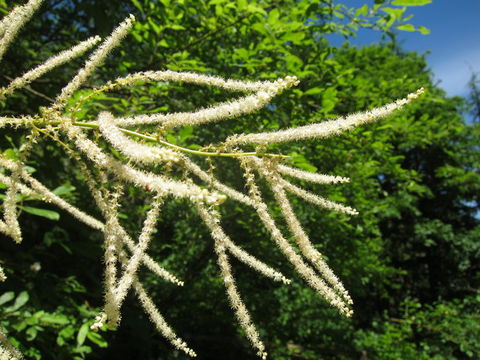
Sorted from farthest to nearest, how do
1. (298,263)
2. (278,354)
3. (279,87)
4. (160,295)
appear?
1. (278,354)
2. (160,295)
3. (298,263)
4. (279,87)

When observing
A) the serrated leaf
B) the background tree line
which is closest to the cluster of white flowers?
the background tree line

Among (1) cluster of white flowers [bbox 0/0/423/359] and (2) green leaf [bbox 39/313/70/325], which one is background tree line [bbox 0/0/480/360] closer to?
(2) green leaf [bbox 39/313/70/325]

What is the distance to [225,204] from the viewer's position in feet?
21.1

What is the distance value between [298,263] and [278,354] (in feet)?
25.0

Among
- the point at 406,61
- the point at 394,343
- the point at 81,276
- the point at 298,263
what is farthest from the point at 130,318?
the point at 406,61

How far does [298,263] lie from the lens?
4.01 ft

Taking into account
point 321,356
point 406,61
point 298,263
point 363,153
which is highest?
point 406,61

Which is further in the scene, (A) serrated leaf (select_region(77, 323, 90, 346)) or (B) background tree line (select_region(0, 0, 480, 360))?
(B) background tree line (select_region(0, 0, 480, 360))

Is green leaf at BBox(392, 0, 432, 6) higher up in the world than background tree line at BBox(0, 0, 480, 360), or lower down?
higher up

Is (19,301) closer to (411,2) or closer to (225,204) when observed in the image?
(411,2)

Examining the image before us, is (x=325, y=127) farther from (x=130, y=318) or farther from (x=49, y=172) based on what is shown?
(x=130, y=318)

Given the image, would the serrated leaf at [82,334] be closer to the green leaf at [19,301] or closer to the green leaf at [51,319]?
the green leaf at [51,319]

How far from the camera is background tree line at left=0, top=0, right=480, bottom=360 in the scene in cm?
319

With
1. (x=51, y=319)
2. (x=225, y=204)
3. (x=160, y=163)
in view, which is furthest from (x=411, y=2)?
(x=225, y=204)
